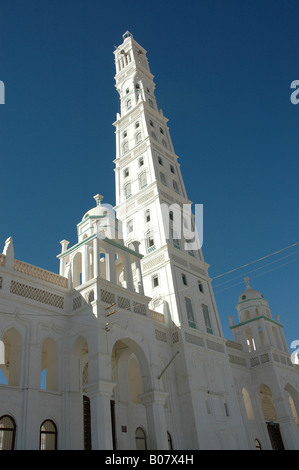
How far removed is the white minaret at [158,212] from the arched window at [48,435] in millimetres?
9510

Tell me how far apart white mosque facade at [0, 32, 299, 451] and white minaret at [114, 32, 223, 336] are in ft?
0.34

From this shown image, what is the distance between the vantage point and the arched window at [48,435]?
15.5 m

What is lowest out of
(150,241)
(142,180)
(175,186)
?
(150,241)

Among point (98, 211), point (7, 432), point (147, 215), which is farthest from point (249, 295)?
point (7, 432)

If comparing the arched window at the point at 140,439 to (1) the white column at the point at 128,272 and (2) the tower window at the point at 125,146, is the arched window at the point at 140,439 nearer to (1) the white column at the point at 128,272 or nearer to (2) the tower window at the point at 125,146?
(1) the white column at the point at 128,272

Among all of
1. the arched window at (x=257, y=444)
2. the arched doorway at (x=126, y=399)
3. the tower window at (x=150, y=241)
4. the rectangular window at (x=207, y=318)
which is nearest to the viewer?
the arched doorway at (x=126, y=399)

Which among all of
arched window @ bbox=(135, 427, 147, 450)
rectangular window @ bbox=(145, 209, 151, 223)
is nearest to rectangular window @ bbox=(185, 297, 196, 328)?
rectangular window @ bbox=(145, 209, 151, 223)

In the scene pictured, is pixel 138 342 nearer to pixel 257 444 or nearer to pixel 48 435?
pixel 48 435

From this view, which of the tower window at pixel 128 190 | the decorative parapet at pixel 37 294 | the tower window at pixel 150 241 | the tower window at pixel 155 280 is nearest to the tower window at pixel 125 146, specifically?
the tower window at pixel 128 190

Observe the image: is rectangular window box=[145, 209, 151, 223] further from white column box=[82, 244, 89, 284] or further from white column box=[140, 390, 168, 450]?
white column box=[140, 390, 168, 450]

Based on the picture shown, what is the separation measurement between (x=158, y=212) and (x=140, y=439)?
1379 cm

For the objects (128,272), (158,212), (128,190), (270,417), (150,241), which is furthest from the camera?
(128,190)

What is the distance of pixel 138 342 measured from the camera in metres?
18.9
